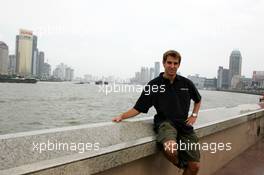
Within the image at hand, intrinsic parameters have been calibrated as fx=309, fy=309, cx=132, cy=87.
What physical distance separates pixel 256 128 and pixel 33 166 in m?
6.22

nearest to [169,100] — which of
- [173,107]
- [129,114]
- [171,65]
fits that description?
[173,107]

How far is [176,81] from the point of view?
321cm

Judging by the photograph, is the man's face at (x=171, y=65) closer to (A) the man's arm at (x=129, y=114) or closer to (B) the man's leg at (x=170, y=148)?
(A) the man's arm at (x=129, y=114)

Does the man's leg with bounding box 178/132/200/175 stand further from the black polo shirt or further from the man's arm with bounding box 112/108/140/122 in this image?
the man's arm with bounding box 112/108/140/122

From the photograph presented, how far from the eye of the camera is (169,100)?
3.11m

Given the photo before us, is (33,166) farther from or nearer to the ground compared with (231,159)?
farther from the ground

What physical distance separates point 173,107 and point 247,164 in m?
2.57

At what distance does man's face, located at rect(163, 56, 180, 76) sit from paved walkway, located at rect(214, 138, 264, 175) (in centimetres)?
195

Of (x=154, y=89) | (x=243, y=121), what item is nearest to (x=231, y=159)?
(x=243, y=121)

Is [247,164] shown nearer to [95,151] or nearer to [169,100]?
[169,100]

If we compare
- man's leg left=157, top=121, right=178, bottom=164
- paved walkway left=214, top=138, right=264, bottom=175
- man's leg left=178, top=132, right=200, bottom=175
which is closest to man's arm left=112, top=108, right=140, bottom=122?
man's leg left=157, top=121, right=178, bottom=164

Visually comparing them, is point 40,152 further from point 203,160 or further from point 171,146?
point 203,160

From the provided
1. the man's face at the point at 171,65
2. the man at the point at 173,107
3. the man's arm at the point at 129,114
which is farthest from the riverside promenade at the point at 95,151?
the man's face at the point at 171,65

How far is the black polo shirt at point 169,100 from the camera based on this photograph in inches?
122
